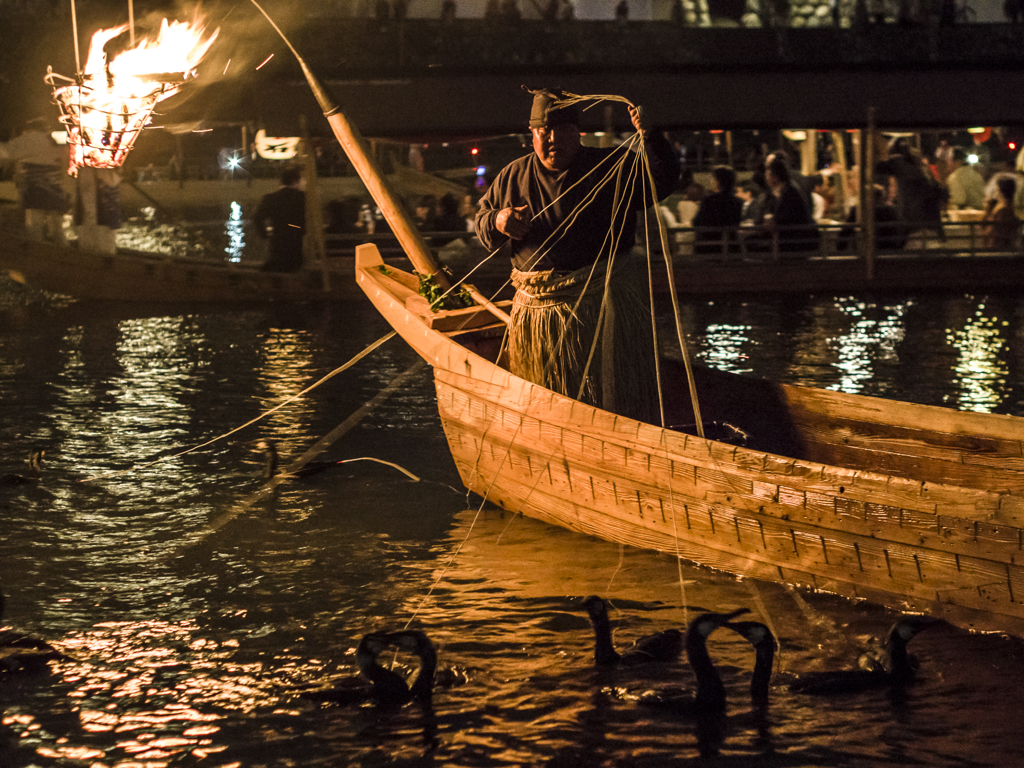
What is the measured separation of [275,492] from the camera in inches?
258

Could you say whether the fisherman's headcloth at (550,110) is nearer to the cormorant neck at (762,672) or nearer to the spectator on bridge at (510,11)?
the cormorant neck at (762,672)

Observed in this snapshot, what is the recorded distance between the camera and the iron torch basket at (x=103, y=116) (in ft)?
21.3

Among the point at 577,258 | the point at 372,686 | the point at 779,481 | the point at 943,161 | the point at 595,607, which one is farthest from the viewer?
the point at 943,161

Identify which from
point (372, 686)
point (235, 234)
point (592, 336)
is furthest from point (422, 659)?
point (235, 234)

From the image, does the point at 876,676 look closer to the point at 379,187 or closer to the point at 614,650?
the point at 614,650

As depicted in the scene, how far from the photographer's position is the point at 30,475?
268 inches

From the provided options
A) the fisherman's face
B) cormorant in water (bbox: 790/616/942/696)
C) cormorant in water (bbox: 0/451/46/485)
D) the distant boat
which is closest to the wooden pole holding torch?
the fisherman's face

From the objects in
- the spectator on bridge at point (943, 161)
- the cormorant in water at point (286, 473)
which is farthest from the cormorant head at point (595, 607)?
the spectator on bridge at point (943, 161)

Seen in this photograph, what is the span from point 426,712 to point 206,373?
676 cm

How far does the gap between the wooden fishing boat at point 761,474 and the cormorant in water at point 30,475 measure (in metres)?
2.14

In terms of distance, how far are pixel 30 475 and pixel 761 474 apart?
14.2 ft

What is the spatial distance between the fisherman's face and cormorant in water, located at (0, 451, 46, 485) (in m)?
3.40

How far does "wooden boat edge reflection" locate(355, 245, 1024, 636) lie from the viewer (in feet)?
13.3

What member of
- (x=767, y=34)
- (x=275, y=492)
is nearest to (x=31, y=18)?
(x=767, y=34)
